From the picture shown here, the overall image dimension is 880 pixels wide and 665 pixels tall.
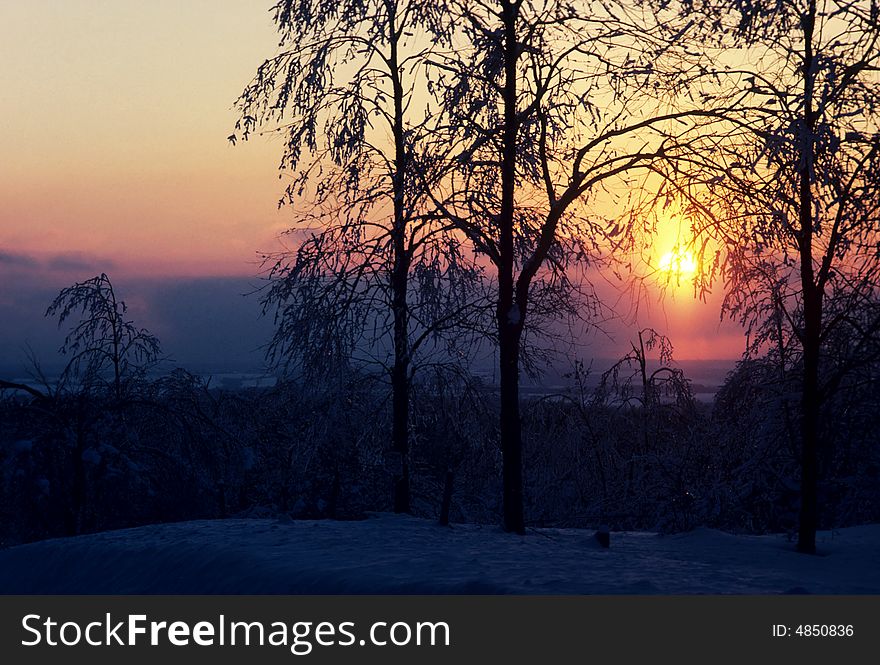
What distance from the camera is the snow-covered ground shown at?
8.65 metres

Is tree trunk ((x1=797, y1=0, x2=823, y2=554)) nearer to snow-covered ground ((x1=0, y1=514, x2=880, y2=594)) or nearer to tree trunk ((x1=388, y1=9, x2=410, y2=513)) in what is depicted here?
snow-covered ground ((x1=0, y1=514, x2=880, y2=594))

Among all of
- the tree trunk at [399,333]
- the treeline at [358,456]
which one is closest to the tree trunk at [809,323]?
the treeline at [358,456]

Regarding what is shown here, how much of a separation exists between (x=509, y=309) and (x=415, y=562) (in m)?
5.29

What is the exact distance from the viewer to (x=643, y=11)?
1360cm

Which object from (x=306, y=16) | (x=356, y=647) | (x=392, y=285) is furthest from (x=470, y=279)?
(x=356, y=647)

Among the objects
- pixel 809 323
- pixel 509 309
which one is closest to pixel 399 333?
pixel 509 309

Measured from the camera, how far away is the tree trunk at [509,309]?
13.8 metres

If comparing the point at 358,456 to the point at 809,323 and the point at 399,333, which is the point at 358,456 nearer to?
the point at 399,333

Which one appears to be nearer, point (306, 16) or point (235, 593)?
point (235, 593)

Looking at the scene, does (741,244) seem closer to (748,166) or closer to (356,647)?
(748,166)

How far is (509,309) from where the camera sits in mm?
13984

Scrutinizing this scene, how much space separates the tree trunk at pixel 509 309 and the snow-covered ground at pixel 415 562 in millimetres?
770

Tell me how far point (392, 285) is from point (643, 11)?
652 cm

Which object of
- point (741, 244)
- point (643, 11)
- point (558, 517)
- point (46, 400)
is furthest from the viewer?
point (558, 517)
